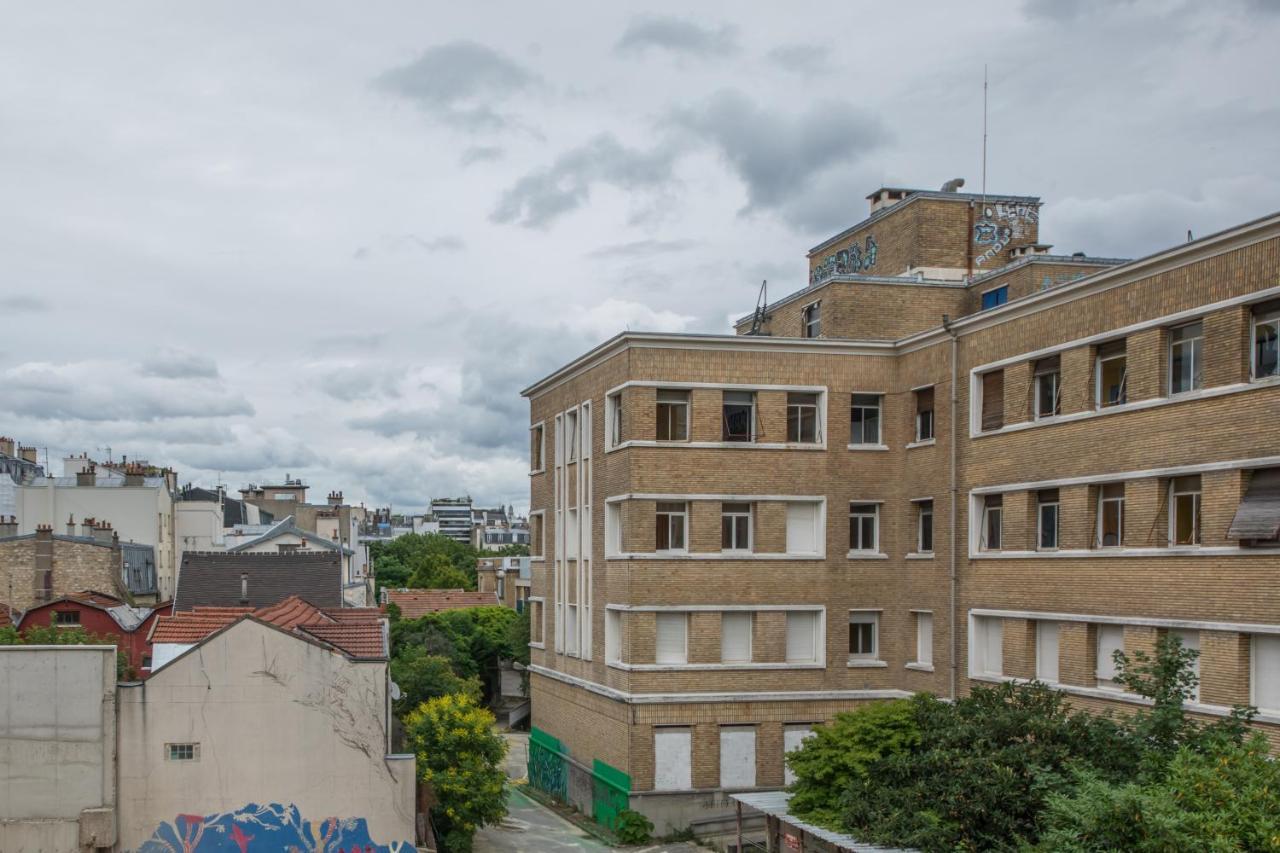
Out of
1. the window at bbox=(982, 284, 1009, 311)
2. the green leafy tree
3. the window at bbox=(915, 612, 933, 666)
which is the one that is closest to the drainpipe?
the window at bbox=(915, 612, 933, 666)

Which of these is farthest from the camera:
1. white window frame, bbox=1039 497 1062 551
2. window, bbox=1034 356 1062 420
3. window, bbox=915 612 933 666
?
window, bbox=915 612 933 666

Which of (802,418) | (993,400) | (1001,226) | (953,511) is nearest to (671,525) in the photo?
(802,418)

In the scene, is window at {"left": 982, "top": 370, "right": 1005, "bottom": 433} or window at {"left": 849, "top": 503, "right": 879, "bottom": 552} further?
window at {"left": 849, "top": 503, "right": 879, "bottom": 552}

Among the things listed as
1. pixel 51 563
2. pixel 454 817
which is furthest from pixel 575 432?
pixel 51 563

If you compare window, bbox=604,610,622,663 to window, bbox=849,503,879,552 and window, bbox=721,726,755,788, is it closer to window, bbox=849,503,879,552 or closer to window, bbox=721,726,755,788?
window, bbox=721,726,755,788

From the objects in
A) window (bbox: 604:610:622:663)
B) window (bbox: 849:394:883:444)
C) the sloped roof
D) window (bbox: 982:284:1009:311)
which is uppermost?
window (bbox: 982:284:1009:311)

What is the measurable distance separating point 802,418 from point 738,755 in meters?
11.1

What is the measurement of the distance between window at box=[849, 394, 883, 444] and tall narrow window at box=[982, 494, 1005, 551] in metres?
5.65

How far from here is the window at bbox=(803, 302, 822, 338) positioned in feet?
146

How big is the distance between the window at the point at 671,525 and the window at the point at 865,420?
6.32m

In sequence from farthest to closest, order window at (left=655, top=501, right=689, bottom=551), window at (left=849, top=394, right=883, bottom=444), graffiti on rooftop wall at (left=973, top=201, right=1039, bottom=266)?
graffiti on rooftop wall at (left=973, top=201, right=1039, bottom=266)
window at (left=849, top=394, right=883, bottom=444)
window at (left=655, top=501, right=689, bottom=551)

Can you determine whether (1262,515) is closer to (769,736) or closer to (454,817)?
(769,736)

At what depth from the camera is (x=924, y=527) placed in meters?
39.8

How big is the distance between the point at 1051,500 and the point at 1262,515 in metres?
7.62
